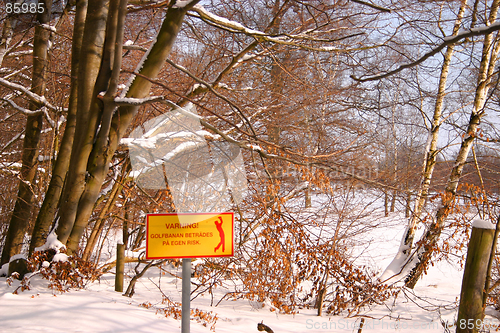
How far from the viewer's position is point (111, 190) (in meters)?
5.45

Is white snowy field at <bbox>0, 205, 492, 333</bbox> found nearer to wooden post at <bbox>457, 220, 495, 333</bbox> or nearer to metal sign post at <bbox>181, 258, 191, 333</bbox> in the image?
metal sign post at <bbox>181, 258, 191, 333</bbox>

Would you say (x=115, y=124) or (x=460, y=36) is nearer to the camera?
(x=460, y=36)

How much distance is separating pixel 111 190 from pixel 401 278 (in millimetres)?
5356

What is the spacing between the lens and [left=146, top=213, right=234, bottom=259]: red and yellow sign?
1.71 metres

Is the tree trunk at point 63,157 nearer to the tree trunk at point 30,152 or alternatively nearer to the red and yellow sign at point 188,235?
the tree trunk at point 30,152

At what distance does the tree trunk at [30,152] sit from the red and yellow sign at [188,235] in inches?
195

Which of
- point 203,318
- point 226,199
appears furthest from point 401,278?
point 226,199

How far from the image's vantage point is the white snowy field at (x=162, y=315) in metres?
2.59

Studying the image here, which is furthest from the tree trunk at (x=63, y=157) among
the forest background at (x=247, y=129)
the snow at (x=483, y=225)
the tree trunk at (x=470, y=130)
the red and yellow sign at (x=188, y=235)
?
the tree trunk at (x=470, y=130)

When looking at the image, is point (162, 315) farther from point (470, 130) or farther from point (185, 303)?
point (470, 130)

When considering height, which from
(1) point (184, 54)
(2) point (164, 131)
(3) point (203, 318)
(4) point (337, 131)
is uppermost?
(1) point (184, 54)

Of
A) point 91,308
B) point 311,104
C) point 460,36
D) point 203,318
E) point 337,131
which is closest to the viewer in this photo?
point 460,36

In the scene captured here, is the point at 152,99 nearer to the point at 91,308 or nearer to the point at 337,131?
the point at 91,308

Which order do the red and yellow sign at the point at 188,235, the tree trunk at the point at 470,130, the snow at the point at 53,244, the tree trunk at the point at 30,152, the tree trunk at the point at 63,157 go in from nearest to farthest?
the red and yellow sign at the point at 188,235 → the snow at the point at 53,244 → the tree trunk at the point at 63,157 → the tree trunk at the point at 30,152 → the tree trunk at the point at 470,130
